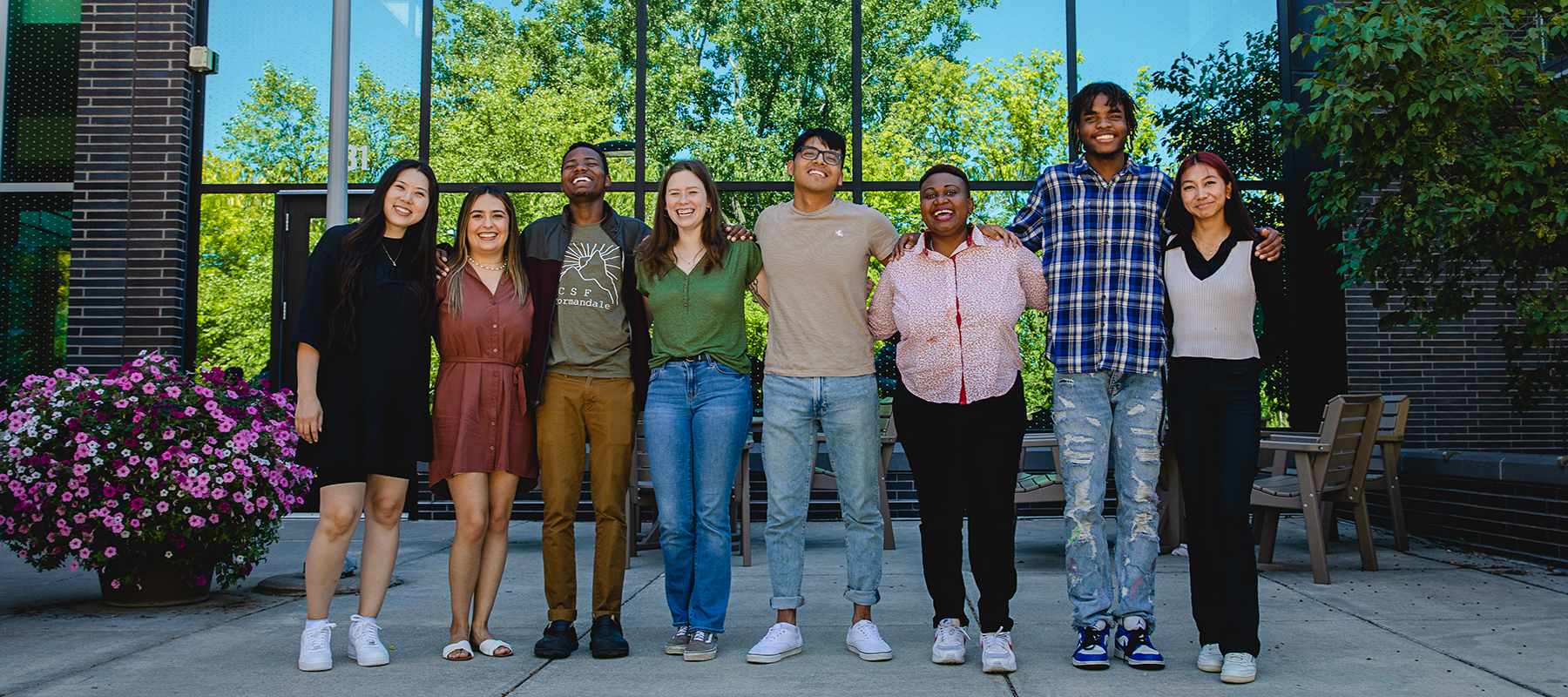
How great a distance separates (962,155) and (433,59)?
4230 mm

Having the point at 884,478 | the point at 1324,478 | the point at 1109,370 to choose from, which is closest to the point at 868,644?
the point at 1109,370

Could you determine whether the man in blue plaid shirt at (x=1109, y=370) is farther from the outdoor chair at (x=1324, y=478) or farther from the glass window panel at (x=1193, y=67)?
the glass window panel at (x=1193, y=67)

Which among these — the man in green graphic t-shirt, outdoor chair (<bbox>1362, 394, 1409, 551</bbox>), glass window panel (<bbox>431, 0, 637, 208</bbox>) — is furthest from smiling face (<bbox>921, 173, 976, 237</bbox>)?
glass window panel (<bbox>431, 0, 637, 208</bbox>)

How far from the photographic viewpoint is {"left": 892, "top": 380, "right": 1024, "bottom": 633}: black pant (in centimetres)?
324

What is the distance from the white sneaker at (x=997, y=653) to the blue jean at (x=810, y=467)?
419 millimetres

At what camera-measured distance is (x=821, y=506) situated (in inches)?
297

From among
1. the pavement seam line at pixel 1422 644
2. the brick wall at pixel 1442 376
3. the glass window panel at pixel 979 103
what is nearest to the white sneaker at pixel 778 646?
the pavement seam line at pixel 1422 644

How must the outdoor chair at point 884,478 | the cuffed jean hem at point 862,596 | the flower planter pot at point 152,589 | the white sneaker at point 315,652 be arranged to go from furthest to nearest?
the outdoor chair at point 884,478
the flower planter pot at point 152,589
the cuffed jean hem at point 862,596
the white sneaker at point 315,652

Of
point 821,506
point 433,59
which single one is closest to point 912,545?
point 821,506

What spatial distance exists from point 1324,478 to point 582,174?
3802 millimetres

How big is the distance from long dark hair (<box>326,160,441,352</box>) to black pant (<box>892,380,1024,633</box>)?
164 centimetres

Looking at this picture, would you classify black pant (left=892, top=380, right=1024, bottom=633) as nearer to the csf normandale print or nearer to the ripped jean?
the ripped jean

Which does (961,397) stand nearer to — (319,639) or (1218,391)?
(1218,391)

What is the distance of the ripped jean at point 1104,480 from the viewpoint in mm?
3227
